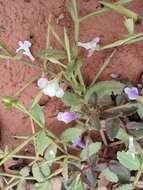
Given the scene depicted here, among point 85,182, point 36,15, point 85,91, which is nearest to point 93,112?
point 85,91

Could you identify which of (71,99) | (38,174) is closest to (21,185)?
(38,174)

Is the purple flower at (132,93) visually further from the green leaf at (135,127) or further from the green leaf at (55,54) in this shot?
the green leaf at (55,54)

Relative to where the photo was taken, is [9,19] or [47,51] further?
[9,19]

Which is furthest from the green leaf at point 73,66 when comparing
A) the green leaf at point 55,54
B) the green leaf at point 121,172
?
the green leaf at point 121,172

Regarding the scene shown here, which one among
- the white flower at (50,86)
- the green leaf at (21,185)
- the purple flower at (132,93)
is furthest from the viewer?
the green leaf at (21,185)

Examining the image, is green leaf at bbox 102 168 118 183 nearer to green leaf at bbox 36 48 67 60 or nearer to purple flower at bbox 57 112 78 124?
purple flower at bbox 57 112 78 124

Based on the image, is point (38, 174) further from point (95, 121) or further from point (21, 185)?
point (95, 121)

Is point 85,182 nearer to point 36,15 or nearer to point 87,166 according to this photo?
point 87,166
